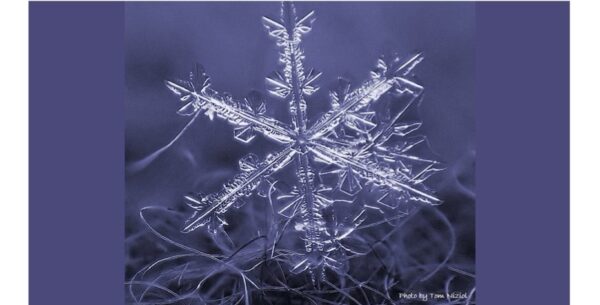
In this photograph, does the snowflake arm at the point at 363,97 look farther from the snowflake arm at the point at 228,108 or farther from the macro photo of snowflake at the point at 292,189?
the snowflake arm at the point at 228,108

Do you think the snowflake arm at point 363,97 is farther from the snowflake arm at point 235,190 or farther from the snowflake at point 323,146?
the snowflake arm at point 235,190

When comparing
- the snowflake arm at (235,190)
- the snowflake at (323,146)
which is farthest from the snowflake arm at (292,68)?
the snowflake arm at (235,190)

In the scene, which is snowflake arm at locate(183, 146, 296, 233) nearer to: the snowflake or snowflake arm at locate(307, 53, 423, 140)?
the snowflake

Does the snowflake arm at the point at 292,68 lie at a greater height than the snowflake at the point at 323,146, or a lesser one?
greater

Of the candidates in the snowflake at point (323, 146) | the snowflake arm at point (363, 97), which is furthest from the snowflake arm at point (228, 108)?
the snowflake arm at point (363, 97)

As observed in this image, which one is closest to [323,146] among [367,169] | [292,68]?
[367,169]

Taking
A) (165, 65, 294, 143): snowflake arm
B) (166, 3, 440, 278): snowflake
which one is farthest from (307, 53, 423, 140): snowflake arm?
(165, 65, 294, 143): snowflake arm

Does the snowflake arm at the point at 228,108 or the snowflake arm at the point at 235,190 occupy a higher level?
the snowflake arm at the point at 228,108

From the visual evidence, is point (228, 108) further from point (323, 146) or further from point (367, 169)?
point (367, 169)
